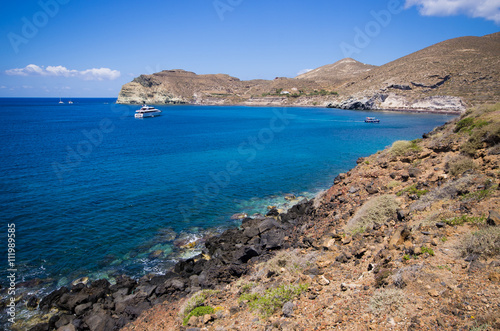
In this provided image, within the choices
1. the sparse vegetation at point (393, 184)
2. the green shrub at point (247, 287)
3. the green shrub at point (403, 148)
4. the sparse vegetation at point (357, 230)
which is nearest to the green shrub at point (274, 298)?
the green shrub at point (247, 287)

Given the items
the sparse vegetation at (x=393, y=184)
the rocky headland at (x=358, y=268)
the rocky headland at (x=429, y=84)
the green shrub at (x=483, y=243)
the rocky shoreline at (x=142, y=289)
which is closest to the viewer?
the rocky headland at (x=358, y=268)

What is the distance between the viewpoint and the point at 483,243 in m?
7.61

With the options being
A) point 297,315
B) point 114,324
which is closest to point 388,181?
point 297,315

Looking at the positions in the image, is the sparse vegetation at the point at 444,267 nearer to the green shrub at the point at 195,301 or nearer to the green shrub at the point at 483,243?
the green shrub at the point at 483,243

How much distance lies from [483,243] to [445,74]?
11982cm

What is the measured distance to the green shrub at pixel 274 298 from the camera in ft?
27.9

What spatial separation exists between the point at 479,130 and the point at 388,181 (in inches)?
196

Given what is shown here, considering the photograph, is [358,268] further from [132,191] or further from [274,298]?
[132,191]

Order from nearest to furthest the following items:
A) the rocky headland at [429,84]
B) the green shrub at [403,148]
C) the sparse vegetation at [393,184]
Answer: the sparse vegetation at [393,184] → the green shrub at [403,148] → the rocky headland at [429,84]

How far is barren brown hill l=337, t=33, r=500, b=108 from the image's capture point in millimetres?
89500

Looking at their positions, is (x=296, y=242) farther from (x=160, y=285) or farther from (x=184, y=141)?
(x=184, y=141)

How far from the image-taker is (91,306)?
39.7 feet

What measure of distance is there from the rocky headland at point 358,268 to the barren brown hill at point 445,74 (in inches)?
3474

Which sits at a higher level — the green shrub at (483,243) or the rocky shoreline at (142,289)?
the green shrub at (483,243)
